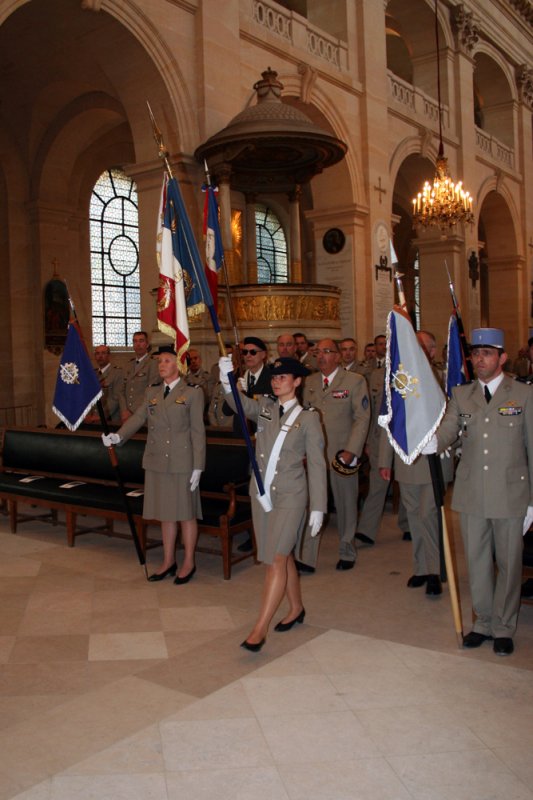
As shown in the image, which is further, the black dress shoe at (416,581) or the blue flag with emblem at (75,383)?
the blue flag with emblem at (75,383)

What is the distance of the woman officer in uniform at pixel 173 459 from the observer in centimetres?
568

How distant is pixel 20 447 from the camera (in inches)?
317

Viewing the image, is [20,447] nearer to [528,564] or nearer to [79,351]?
[79,351]

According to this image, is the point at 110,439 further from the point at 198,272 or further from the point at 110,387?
the point at 110,387

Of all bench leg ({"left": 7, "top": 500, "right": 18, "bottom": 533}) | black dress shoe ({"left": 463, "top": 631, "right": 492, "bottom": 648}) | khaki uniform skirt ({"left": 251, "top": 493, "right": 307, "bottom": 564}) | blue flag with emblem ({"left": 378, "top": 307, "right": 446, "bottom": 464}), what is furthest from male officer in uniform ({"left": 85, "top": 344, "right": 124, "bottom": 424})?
black dress shoe ({"left": 463, "top": 631, "right": 492, "bottom": 648})

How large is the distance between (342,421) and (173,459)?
59.0 inches

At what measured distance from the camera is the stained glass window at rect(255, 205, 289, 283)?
2225 cm

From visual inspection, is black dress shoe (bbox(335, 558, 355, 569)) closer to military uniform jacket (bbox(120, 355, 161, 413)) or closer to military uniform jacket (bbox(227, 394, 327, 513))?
military uniform jacket (bbox(227, 394, 327, 513))

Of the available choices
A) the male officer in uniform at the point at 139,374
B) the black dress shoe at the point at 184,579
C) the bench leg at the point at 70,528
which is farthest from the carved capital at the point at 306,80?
the black dress shoe at the point at 184,579

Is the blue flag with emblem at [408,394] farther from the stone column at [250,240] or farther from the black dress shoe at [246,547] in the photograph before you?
the stone column at [250,240]

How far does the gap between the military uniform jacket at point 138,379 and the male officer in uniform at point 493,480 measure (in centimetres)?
505

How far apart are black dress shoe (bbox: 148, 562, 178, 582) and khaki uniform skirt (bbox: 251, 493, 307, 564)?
1616 mm

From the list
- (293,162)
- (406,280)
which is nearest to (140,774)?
(293,162)

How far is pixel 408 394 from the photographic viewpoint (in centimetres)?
445
